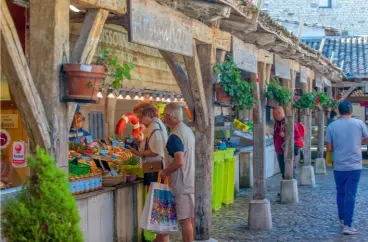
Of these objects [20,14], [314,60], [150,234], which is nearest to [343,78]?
[314,60]

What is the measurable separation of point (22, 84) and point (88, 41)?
0.79 metres

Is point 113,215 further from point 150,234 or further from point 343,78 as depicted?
point 343,78

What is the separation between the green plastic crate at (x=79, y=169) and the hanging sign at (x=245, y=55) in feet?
7.33

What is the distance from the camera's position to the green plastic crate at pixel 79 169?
25.5 feet

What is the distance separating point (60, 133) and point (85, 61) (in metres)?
0.55

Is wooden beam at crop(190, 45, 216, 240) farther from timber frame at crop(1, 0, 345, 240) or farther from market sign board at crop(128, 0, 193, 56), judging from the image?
market sign board at crop(128, 0, 193, 56)

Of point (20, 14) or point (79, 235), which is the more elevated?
point (20, 14)

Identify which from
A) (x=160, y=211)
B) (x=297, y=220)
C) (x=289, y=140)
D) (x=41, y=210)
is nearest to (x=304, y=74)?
(x=289, y=140)

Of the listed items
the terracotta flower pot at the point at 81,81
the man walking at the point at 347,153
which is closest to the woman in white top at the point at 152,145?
the man walking at the point at 347,153

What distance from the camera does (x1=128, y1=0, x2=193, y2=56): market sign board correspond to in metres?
5.70

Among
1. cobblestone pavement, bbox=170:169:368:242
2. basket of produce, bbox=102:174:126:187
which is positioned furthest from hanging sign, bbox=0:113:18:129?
cobblestone pavement, bbox=170:169:368:242

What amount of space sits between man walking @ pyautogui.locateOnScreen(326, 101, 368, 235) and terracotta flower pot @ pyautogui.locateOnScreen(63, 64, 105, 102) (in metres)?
5.10

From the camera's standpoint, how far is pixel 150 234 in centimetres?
878

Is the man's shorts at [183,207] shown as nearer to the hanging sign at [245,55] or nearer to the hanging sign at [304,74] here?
the hanging sign at [245,55]
